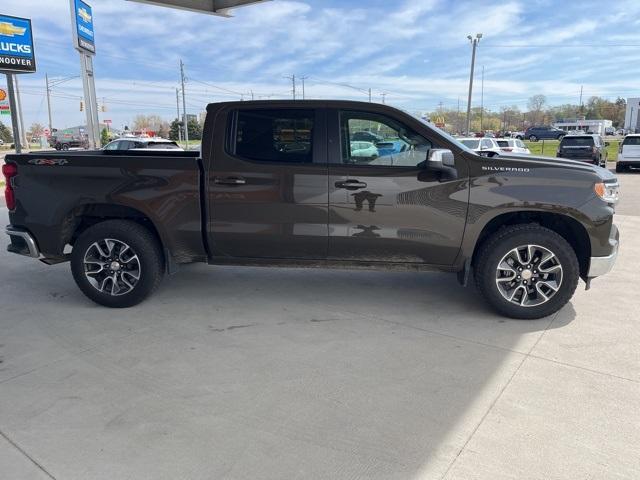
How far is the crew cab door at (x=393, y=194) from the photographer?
14.8 feet

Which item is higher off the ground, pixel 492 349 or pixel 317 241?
pixel 317 241

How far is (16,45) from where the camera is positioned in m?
17.0

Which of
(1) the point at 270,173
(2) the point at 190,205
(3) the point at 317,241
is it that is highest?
(1) the point at 270,173

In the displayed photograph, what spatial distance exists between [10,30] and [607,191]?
1922cm

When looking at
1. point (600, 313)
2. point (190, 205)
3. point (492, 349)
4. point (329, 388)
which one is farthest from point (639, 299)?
point (190, 205)

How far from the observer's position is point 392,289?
5.62 metres

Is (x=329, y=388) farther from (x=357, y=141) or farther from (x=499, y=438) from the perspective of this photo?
(x=357, y=141)

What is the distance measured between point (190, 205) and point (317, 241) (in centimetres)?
127

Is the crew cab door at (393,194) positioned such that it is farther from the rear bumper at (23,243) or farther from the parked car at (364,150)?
the rear bumper at (23,243)

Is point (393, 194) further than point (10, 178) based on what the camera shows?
No

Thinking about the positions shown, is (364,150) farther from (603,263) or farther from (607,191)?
(603,263)

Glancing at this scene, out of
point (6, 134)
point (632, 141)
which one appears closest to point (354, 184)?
point (632, 141)

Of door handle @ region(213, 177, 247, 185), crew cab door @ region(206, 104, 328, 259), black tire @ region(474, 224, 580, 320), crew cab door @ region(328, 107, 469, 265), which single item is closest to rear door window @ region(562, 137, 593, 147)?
black tire @ region(474, 224, 580, 320)

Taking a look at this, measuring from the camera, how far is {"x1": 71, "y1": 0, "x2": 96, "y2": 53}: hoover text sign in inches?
837
